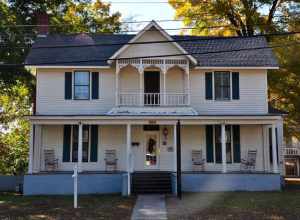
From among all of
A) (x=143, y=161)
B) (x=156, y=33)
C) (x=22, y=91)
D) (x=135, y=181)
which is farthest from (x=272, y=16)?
(x=22, y=91)

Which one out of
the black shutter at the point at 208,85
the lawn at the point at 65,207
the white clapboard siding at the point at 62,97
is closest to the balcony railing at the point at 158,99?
the white clapboard siding at the point at 62,97

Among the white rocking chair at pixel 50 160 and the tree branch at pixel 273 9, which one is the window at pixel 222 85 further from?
the tree branch at pixel 273 9

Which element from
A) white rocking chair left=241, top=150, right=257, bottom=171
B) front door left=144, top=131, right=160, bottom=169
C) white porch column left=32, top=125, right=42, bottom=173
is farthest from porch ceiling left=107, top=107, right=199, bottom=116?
white porch column left=32, top=125, right=42, bottom=173

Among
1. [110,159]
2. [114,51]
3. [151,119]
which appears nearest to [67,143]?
→ [110,159]

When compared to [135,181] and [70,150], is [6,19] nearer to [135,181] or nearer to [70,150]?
[70,150]

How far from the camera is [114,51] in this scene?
77.6ft

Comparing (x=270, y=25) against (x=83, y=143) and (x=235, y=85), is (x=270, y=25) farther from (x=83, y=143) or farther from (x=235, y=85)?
(x=83, y=143)

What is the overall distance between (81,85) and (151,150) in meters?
4.98

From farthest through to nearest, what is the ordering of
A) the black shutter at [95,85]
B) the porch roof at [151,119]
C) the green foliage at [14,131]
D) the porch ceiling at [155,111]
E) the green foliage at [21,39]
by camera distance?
1. the green foliage at [14,131]
2. the green foliage at [21,39]
3. the black shutter at [95,85]
4. the porch ceiling at [155,111]
5. the porch roof at [151,119]

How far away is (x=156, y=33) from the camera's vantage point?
73.8 feet

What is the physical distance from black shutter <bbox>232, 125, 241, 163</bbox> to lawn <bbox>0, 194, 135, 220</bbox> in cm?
679

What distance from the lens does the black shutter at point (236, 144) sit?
22.3 metres

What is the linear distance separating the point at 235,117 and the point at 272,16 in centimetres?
1246

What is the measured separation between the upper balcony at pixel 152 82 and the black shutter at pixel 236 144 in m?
2.97
